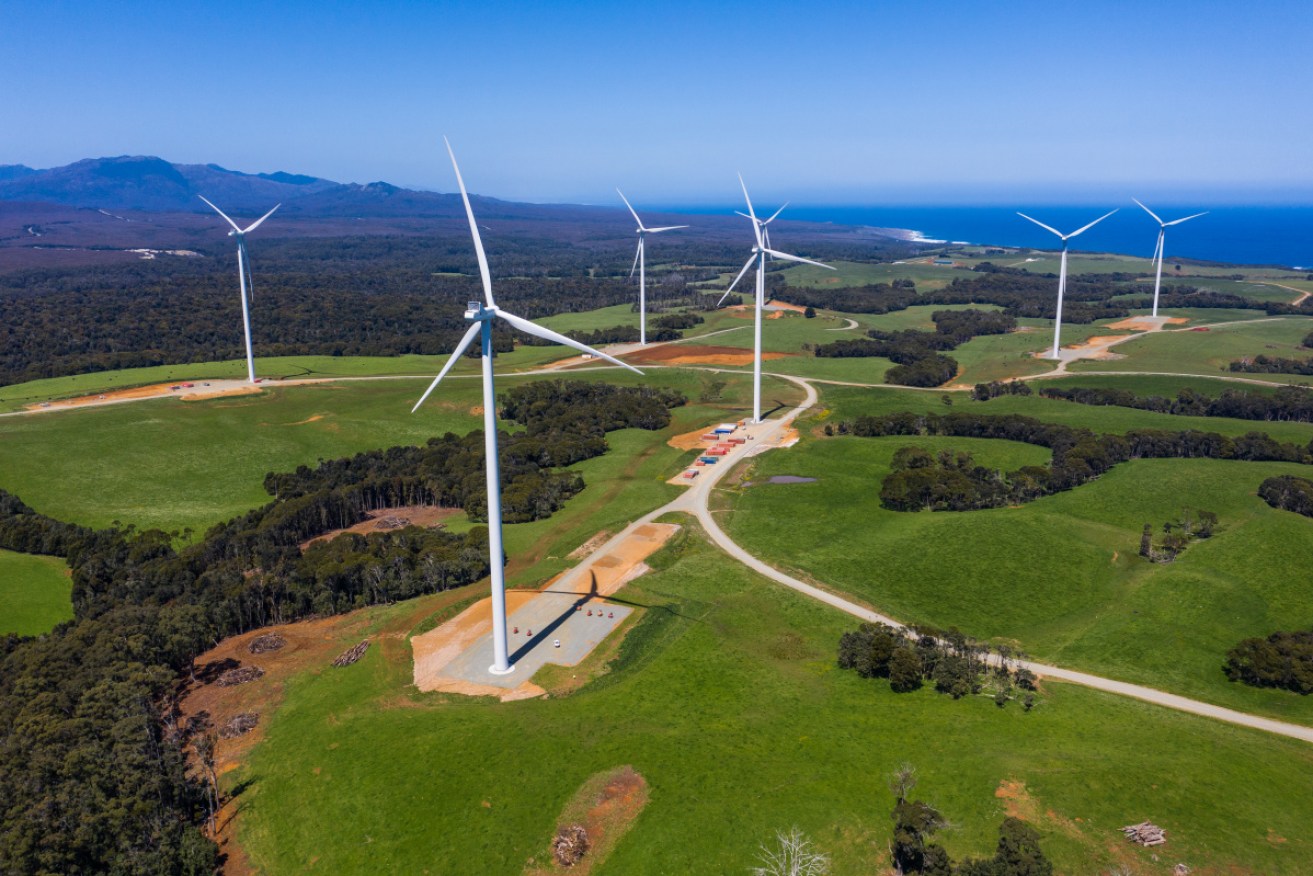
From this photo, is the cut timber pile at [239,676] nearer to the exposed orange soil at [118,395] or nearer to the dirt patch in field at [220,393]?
the dirt patch in field at [220,393]

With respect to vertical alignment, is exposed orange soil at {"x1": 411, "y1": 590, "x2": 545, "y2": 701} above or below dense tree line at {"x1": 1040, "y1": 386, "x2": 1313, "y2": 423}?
below

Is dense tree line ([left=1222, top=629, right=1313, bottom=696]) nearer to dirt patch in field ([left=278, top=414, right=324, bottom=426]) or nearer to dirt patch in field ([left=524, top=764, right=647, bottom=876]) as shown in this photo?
dirt patch in field ([left=524, top=764, right=647, bottom=876])

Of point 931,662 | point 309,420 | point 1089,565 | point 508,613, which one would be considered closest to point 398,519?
point 508,613

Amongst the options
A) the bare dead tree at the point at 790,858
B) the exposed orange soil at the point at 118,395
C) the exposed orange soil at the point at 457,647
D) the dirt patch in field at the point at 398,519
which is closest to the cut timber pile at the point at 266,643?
the exposed orange soil at the point at 457,647

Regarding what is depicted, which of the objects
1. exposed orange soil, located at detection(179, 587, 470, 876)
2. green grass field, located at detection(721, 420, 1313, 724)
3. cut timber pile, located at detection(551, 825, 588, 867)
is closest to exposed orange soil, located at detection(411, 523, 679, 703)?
exposed orange soil, located at detection(179, 587, 470, 876)

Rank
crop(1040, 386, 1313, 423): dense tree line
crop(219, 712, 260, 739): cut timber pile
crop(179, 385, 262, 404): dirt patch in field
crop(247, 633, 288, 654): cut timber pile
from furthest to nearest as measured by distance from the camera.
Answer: crop(179, 385, 262, 404): dirt patch in field → crop(1040, 386, 1313, 423): dense tree line → crop(247, 633, 288, 654): cut timber pile → crop(219, 712, 260, 739): cut timber pile

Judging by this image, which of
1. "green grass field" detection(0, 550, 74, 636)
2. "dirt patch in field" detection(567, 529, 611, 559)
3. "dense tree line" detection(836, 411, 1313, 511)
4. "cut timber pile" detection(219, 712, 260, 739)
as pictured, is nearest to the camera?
"cut timber pile" detection(219, 712, 260, 739)

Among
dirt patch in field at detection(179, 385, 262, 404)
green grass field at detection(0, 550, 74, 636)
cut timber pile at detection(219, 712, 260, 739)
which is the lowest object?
green grass field at detection(0, 550, 74, 636)
